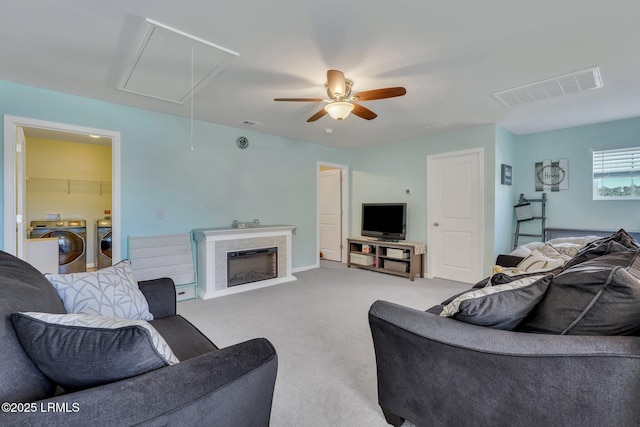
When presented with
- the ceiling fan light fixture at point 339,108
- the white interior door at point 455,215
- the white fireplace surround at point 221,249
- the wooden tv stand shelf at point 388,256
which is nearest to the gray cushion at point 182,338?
the white fireplace surround at point 221,249

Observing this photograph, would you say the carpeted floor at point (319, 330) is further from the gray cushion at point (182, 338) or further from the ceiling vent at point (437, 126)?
the ceiling vent at point (437, 126)

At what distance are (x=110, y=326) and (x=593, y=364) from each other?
62.9 inches

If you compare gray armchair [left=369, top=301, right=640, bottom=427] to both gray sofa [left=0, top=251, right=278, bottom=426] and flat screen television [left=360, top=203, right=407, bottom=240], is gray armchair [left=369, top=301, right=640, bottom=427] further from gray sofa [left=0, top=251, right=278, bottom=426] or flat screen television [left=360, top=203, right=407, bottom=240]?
flat screen television [left=360, top=203, right=407, bottom=240]

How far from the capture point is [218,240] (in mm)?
3785

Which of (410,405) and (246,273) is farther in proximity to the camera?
(246,273)

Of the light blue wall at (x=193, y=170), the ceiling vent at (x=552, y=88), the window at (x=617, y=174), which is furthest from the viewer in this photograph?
the window at (x=617, y=174)

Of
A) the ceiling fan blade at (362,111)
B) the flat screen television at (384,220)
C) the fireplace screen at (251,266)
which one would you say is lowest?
the fireplace screen at (251,266)

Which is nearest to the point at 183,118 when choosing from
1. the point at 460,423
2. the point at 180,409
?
the point at 180,409

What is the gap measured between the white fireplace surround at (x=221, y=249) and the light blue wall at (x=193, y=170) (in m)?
0.44

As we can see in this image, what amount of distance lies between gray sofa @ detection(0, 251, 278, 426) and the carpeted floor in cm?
70

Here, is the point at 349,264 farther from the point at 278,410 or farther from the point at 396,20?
the point at 396,20

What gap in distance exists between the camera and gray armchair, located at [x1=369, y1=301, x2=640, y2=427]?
95 cm

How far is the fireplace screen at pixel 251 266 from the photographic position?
3984mm

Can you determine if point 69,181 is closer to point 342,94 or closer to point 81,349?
point 342,94
